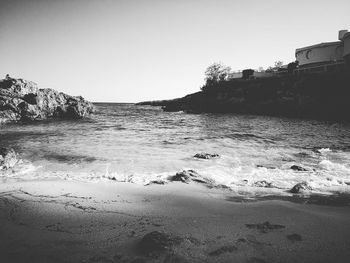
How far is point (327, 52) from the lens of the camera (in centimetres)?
4503

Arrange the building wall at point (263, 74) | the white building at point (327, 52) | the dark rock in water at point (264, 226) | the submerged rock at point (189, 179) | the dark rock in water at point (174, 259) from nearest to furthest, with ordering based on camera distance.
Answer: the dark rock in water at point (174, 259) < the dark rock in water at point (264, 226) < the submerged rock at point (189, 179) < the white building at point (327, 52) < the building wall at point (263, 74)

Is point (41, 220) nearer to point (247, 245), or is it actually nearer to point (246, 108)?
point (247, 245)

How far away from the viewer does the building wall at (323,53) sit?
43938 mm

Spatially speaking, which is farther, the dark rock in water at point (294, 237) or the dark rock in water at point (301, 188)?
the dark rock in water at point (301, 188)

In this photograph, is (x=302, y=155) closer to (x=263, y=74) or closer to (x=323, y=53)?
(x=323, y=53)

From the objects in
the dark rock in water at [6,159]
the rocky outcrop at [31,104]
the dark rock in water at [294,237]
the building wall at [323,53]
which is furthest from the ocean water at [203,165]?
the building wall at [323,53]

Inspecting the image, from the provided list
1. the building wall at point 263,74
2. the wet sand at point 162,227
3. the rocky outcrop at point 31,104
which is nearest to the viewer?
the wet sand at point 162,227

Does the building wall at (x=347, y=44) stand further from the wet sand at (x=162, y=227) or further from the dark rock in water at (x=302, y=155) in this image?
the wet sand at (x=162, y=227)

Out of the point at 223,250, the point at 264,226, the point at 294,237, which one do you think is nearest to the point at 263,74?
the point at 264,226

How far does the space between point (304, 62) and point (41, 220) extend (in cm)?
5889

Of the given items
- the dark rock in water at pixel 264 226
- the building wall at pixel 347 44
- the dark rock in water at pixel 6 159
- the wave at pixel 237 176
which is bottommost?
the wave at pixel 237 176

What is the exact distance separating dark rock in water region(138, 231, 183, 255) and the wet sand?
0.04 feet

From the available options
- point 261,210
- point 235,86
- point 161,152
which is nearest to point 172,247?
point 261,210

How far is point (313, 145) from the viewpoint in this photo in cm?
1342
